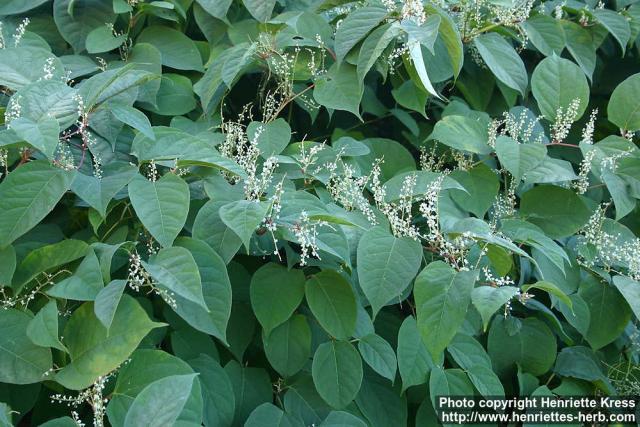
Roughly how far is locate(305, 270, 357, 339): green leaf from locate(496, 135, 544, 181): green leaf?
0.54 m

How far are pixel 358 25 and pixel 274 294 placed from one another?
679 millimetres

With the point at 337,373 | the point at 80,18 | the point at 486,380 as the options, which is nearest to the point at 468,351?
the point at 486,380

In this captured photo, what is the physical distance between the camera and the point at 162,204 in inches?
56.9

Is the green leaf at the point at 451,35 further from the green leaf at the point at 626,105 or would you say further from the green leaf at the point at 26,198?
the green leaf at the point at 26,198

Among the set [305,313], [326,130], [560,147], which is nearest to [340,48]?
[326,130]

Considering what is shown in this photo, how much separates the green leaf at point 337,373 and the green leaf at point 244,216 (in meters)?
0.33

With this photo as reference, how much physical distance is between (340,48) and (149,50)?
1.65 feet

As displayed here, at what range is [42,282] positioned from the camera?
4.86 feet

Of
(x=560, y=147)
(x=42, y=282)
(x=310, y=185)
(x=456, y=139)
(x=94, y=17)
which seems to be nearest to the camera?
(x=42, y=282)

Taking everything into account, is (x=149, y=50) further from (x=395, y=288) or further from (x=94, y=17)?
(x=395, y=288)

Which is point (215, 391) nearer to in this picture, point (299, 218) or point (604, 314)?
point (299, 218)

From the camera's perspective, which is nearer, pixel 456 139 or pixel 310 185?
pixel 310 185

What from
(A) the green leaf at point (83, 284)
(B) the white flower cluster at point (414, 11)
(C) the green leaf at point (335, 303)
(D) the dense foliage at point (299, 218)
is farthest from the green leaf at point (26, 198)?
(B) the white flower cluster at point (414, 11)

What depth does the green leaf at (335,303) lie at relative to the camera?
1551mm
